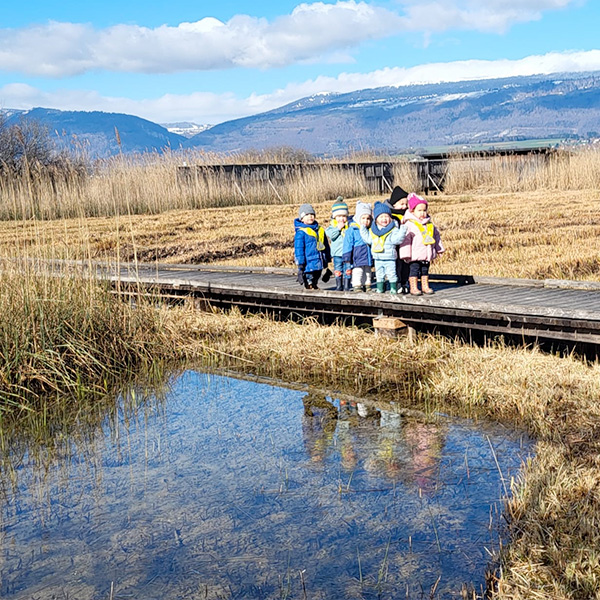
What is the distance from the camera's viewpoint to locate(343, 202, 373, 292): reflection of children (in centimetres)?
875

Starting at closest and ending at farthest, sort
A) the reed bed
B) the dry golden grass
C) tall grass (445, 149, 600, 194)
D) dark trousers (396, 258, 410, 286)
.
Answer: the reed bed < dark trousers (396, 258, 410, 286) < the dry golden grass < tall grass (445, 149, 600, 194)

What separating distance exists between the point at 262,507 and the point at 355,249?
4440mm

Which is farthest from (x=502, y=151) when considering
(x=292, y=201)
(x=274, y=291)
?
(x=274, y=291)

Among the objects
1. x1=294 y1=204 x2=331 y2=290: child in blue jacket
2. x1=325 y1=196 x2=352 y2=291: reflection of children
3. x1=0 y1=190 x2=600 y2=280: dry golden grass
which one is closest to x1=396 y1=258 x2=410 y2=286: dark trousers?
x1=325 y1=196 x2=352 y2=291: reflection of children

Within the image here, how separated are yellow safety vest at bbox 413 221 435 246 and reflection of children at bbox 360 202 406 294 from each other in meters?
0.16

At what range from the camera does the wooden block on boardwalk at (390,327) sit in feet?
27.3

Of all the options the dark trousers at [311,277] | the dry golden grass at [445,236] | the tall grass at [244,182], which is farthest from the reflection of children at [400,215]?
the tall grass at [244,182]

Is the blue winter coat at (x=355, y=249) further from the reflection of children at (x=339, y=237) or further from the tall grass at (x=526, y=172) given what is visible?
the tall grass at (x=526, y=172)

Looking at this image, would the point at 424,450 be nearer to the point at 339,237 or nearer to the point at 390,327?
the point at 390,327

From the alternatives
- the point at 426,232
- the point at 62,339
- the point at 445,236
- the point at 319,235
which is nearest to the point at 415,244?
the point at 426,232

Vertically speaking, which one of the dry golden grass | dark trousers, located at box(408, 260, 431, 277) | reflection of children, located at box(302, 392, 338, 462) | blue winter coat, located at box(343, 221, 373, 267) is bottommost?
reflection of children, located at box(302, 392, 338, 462)

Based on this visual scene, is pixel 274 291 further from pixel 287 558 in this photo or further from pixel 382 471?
pixel 287 558

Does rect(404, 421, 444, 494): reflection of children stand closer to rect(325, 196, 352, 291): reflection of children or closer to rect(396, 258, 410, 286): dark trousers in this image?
rect(396, 258, 410, 286): dark trousers

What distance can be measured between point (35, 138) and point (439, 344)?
91.5ft
